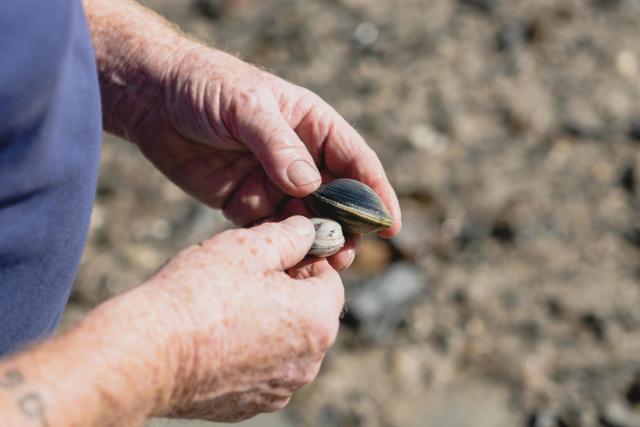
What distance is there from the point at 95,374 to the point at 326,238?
1.03 m

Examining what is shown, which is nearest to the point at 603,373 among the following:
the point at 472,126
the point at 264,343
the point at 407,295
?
the point at 407,295

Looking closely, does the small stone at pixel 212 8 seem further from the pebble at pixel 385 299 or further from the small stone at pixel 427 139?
the pebble at pixel 385 299

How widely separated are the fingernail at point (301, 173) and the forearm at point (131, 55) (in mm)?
633

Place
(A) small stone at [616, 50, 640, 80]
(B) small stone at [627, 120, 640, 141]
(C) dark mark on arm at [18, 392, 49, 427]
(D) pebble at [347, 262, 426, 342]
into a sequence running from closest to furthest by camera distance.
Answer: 1. (C) dark mark on arm at [18, 392, 49, 427]
2. (D) pebble at [347, 262, 426, 342]
3. (B) small stone at [627, 120, 640, 141]
4. (A) small stone at [616, 50, 640, 80]

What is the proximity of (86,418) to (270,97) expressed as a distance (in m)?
1.41

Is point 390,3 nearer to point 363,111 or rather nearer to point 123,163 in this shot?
point 363,111

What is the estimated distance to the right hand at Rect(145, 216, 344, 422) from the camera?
2.23 m

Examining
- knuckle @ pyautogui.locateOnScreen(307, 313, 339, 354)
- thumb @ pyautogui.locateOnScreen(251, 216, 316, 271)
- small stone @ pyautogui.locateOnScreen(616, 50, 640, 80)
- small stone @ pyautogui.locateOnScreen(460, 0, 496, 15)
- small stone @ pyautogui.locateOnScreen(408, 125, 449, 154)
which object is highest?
thumb @ pyautogui.locateOnScreen(251, 216, 316, 271)

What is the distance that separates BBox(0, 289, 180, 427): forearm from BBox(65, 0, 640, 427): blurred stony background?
2.57 meters

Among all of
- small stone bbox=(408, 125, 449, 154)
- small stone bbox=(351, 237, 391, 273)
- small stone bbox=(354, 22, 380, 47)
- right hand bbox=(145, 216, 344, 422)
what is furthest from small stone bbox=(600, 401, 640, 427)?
small stone bbox=(354, 22, 380, 47)

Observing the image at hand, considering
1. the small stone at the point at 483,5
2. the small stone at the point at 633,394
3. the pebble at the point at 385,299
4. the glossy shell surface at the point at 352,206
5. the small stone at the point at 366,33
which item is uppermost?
the glossy shell surface at the point at 352,206

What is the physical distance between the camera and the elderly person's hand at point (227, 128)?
2918mm

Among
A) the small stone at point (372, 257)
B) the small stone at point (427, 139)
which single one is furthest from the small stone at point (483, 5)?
the small stone at point (372, 257)

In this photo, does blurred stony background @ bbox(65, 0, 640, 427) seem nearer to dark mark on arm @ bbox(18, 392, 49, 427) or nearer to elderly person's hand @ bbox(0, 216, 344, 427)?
elderly person's hand @ bbox(0, 216, 344, 427)
